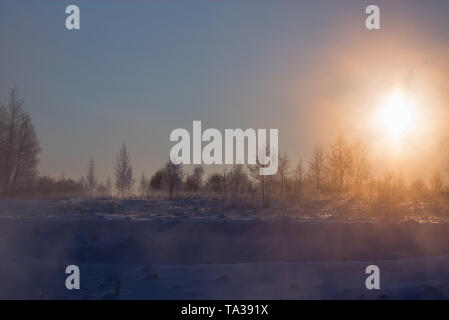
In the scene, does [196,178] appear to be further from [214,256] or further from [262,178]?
[214,256]

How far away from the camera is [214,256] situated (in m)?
12.2

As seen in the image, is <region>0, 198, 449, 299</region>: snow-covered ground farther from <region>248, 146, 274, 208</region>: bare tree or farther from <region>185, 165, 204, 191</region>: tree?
<region>185, 165, 204, 191</region>: tree

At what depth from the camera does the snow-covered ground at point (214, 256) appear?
9680 millimetres

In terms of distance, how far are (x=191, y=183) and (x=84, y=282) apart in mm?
29020

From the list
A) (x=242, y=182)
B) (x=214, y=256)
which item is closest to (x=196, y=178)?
(x=242, y=182)

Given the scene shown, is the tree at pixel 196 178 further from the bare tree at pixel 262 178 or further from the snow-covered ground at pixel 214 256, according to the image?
the snow-covered ground at pixel 214 256

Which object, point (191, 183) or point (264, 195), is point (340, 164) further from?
point (191, 183)

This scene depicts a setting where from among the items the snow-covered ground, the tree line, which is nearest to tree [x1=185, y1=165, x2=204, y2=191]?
the tree line

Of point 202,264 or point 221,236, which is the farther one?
point 221,236

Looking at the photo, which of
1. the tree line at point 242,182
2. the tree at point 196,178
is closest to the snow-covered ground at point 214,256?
the tree line at point 242,182
